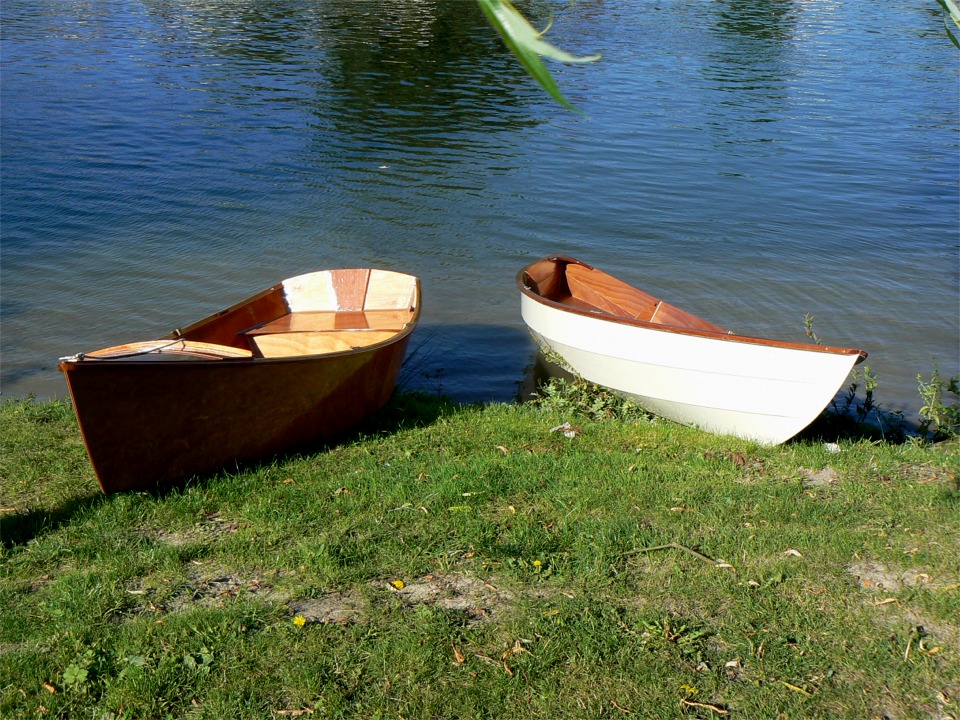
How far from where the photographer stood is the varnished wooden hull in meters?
6.86

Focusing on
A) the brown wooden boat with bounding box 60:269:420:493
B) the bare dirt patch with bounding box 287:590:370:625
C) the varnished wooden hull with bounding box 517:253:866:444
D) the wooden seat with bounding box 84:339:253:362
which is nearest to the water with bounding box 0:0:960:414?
the varnished wooden hull with bounding box 517:253:866:444

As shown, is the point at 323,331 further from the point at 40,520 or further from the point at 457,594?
the point at 457,594

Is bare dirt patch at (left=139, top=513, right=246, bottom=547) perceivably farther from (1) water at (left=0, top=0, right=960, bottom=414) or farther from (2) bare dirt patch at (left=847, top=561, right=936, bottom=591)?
(1) water at (left=0, top=0, right=960, bottom=414)

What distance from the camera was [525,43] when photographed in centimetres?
98

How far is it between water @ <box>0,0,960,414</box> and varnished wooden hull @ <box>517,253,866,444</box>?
1437 mm

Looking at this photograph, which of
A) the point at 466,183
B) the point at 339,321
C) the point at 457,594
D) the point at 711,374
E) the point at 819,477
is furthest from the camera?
the point at 466,183

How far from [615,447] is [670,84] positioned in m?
21.4

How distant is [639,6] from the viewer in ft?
133

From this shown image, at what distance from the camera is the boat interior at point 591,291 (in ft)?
30.2

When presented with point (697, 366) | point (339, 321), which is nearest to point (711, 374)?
point (697, 366)

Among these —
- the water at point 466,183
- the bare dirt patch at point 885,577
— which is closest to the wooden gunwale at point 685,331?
the water at point 466,183

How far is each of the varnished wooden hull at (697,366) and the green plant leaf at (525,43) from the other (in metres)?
5.98

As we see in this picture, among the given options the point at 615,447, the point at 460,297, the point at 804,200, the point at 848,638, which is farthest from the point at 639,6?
the point at 848,638

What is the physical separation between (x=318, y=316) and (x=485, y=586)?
15.1 ft
